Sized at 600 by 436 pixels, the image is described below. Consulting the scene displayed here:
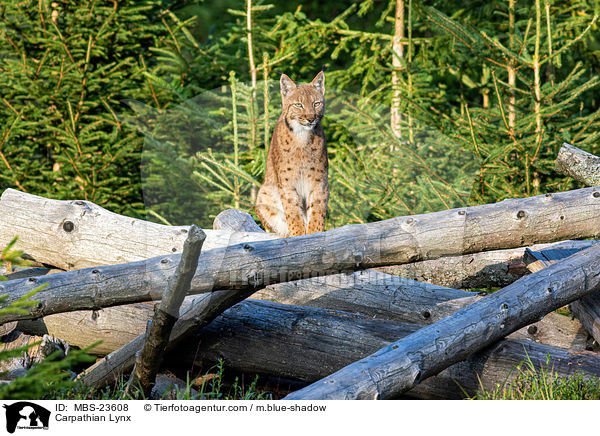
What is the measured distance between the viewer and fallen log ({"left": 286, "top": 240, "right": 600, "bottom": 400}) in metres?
3.58

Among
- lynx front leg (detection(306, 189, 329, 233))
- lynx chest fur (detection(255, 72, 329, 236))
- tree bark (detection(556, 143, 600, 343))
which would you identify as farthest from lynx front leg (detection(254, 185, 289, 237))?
tree bark (detection(556, 143, 600, 343))

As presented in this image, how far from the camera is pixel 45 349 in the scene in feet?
17.6

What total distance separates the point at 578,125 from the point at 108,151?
6.78 meters

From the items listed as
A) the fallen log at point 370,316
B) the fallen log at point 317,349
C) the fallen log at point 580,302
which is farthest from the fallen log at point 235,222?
the fallen log at point 580,302

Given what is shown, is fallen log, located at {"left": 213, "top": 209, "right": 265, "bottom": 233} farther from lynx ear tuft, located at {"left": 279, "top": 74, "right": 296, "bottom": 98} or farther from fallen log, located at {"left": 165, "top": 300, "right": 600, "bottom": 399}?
fallen log, located at {"left": 165, "top": 300, "right": 600, "bottom": 399}

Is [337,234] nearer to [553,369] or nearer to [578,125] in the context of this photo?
[553,369]

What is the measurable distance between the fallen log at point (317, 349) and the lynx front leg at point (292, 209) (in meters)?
1.34

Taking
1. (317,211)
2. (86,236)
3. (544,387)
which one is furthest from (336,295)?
(86,236)

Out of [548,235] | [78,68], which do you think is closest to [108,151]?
[78,68]

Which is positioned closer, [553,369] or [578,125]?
[553,369]

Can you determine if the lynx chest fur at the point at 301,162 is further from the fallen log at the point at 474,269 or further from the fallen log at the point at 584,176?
the fallen log at the point at 584,176

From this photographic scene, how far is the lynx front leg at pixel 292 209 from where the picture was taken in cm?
633

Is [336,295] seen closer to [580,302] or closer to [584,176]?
[580,302]
